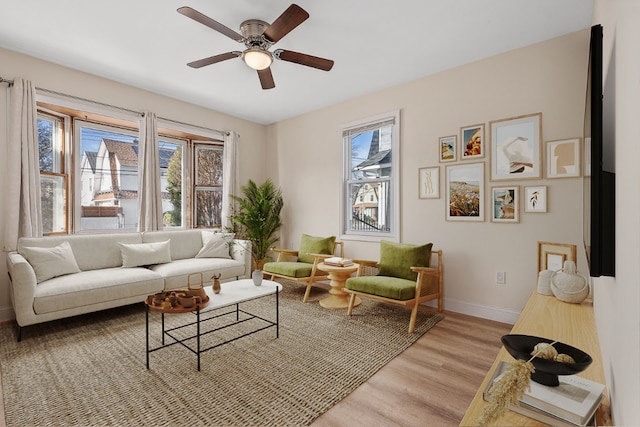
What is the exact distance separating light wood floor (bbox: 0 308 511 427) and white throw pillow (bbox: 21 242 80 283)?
140 cm

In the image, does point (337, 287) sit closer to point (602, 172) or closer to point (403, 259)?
point (403, 259)

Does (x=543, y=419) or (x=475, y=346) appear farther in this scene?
(x=475, y=346)

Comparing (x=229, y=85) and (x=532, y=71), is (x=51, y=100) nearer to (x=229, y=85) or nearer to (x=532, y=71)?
(x=229, y=85)

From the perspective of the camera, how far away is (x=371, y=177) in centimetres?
430

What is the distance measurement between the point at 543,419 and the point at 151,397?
196cm

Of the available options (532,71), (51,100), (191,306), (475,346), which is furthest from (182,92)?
(475,346)

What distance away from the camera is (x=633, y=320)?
656 mm

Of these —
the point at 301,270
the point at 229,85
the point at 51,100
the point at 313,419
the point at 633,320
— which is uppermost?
the point at 229,85

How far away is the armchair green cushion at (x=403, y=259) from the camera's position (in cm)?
331

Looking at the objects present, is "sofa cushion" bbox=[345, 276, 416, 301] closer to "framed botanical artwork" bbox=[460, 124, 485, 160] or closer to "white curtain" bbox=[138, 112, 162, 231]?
"framed botanical artwork" bbox=[460, 124, 485, 160]

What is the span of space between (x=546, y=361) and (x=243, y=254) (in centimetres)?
382

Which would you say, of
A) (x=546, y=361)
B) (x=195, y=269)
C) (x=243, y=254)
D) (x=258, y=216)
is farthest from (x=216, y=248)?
(x=546, y=361)

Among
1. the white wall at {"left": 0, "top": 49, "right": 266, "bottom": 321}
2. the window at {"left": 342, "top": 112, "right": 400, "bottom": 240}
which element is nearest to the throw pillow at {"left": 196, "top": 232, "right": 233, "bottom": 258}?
the white wall at {"left": 0, "top": 49, "right": 266, "bottom": 321}

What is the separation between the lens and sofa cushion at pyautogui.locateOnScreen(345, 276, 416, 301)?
290 centimetres
